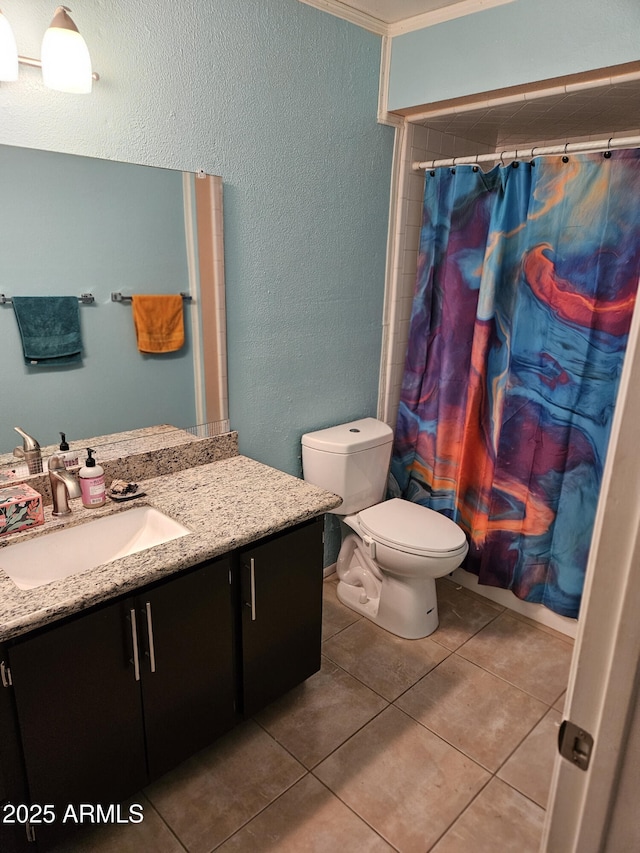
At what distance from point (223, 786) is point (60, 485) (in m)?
1.03

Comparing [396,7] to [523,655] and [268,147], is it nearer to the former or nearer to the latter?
[268,147]

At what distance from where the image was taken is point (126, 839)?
1.53m

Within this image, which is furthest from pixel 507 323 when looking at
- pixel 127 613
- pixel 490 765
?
pixel 127 613

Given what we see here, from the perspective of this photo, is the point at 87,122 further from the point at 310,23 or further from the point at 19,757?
the point at 19,757

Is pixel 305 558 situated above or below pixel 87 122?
below

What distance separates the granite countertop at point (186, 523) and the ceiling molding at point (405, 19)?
1.71 metres

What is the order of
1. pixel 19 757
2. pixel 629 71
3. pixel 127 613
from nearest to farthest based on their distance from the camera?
pixel 19 757 < pixel 127 613 < pixel 629 71

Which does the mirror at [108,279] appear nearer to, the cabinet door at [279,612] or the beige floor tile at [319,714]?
the cabinet door at [279,612]

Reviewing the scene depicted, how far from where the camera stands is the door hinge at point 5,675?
1.21 m

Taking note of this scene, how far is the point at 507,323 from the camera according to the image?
235cm

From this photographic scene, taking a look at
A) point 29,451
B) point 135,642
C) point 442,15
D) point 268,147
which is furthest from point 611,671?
point 442,15

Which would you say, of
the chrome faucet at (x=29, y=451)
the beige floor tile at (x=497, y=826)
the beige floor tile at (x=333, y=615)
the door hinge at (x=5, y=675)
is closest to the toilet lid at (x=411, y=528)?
the beige floor tile at (x=333, y=615)

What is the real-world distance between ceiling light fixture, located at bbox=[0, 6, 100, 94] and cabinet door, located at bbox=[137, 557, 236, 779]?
1322 mm

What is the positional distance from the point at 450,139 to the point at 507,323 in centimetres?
101
